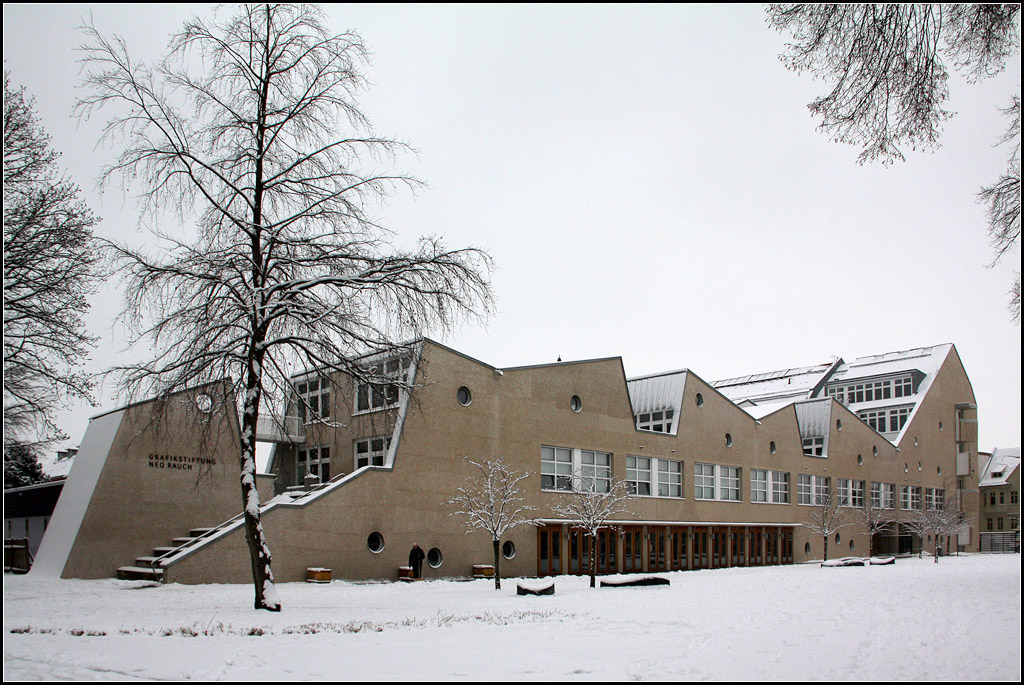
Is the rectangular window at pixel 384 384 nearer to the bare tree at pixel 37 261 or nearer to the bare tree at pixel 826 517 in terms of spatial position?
the bare tree at pixel 37 261

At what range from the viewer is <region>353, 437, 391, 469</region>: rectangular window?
30.4 m

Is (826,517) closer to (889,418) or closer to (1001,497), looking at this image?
(889,418)

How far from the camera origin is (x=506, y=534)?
30.9 m

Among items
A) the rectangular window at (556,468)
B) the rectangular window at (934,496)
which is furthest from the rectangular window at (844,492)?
the rectangular window at (556,468)

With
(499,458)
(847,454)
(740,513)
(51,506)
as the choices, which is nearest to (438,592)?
(499,458)

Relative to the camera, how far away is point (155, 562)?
23016 millimetres

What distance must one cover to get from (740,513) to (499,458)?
1805cm

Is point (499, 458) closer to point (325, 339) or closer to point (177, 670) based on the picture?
point (325, 339)

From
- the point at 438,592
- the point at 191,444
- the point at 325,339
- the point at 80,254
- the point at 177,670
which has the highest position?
the point at 80,254

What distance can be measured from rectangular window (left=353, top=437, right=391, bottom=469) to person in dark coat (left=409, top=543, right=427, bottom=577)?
417 cm

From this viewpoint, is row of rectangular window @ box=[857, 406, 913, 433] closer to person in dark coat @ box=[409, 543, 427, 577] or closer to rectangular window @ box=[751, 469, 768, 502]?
rectangular window @ box=[751, 469, 768, 502]

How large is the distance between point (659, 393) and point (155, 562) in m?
25.4

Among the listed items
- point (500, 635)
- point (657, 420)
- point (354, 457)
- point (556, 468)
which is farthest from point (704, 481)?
point (500, 635)

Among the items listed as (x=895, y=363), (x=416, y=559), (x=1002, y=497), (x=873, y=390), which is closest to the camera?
(x=416, y=559)
